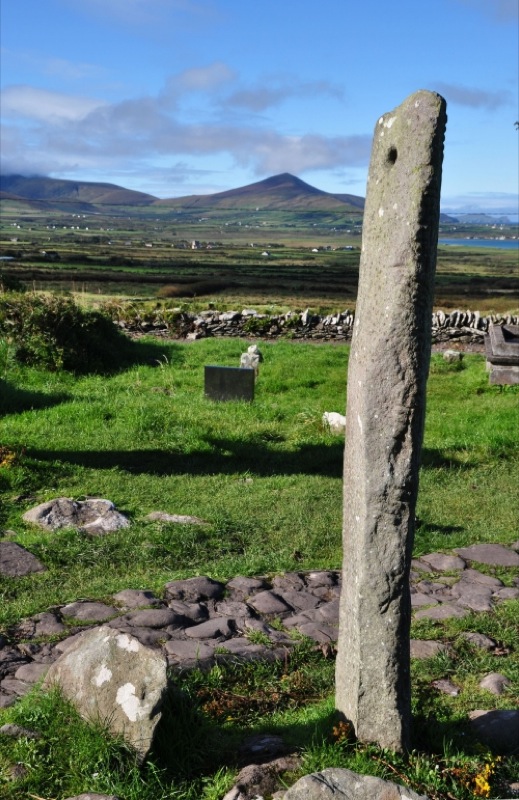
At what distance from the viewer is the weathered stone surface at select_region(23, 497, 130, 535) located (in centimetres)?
848

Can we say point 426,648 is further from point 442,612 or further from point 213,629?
point 213,629

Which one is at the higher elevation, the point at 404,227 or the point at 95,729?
the point at 404,227

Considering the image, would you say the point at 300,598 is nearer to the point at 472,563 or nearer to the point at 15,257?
the point at 472,563

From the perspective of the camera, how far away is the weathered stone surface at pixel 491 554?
784 cm

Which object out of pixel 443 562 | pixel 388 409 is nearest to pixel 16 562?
pixel 443 562

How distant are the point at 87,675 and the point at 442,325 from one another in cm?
1963

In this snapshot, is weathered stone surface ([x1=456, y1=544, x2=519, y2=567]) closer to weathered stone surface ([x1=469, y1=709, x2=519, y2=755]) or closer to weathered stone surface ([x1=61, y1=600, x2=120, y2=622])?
weathered stone surface ([x1=469, y1=709, x2=519, y2=755])

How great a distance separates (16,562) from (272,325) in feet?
53.4

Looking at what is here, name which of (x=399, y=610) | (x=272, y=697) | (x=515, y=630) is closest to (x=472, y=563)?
(x=515, y=630)

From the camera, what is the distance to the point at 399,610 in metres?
4.33

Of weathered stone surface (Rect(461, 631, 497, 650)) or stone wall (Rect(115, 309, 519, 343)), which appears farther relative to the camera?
stone wall (Rect(115, 309, 519, 343))

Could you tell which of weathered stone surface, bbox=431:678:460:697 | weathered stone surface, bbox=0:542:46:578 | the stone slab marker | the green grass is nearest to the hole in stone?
the stone slab marker

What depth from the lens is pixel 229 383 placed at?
1434 cm

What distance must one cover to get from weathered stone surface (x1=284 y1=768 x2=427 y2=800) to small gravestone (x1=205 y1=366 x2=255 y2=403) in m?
10.6
